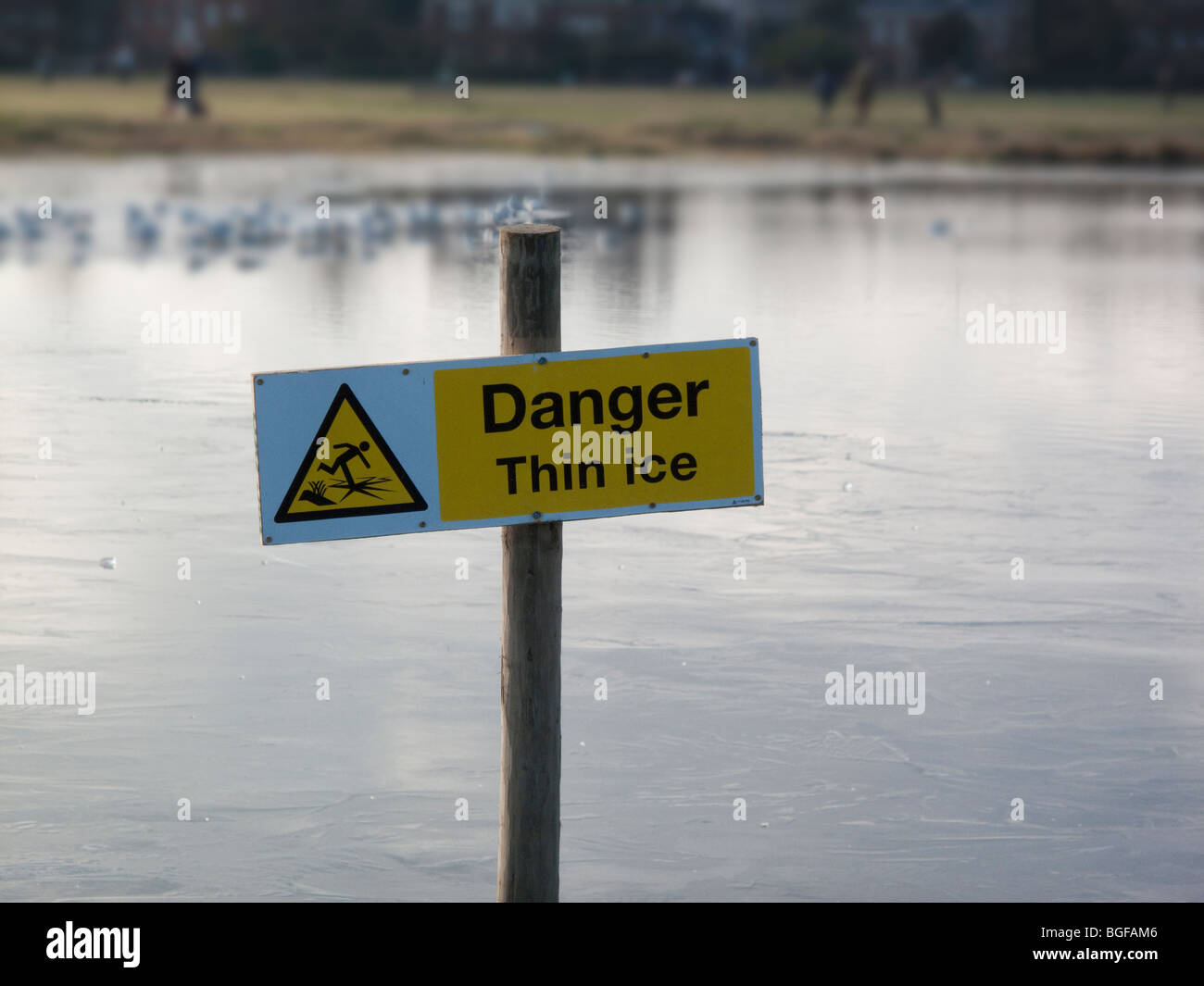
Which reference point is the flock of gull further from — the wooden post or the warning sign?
the warning sign

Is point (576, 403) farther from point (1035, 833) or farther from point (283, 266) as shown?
point (283, 266)

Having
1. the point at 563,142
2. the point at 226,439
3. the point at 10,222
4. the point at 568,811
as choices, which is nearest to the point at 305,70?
the point at 563,142

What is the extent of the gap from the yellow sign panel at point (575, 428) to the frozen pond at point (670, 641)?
141cm

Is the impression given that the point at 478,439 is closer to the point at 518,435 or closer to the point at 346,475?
the point at 518,435

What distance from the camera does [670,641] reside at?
7301mm

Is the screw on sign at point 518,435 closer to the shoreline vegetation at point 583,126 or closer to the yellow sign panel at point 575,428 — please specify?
the yellow sign panel at point 575,428

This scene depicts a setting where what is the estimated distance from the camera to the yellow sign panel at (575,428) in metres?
4.09

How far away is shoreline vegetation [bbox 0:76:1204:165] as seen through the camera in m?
41.7

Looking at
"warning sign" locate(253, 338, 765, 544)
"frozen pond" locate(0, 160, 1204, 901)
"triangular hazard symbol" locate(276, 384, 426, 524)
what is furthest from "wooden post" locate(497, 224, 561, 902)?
"frozen pond" locate(0, 160, 1204, 901)

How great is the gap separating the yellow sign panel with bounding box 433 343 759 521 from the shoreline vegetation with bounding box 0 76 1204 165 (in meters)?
35.7

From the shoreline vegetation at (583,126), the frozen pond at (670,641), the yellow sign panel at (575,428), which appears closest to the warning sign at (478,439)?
the yellow sign panel at (575,428)

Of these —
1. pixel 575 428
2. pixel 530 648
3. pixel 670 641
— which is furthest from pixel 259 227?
pixel 575 428

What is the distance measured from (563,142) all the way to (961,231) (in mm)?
21067

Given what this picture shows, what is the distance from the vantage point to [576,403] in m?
4.11
